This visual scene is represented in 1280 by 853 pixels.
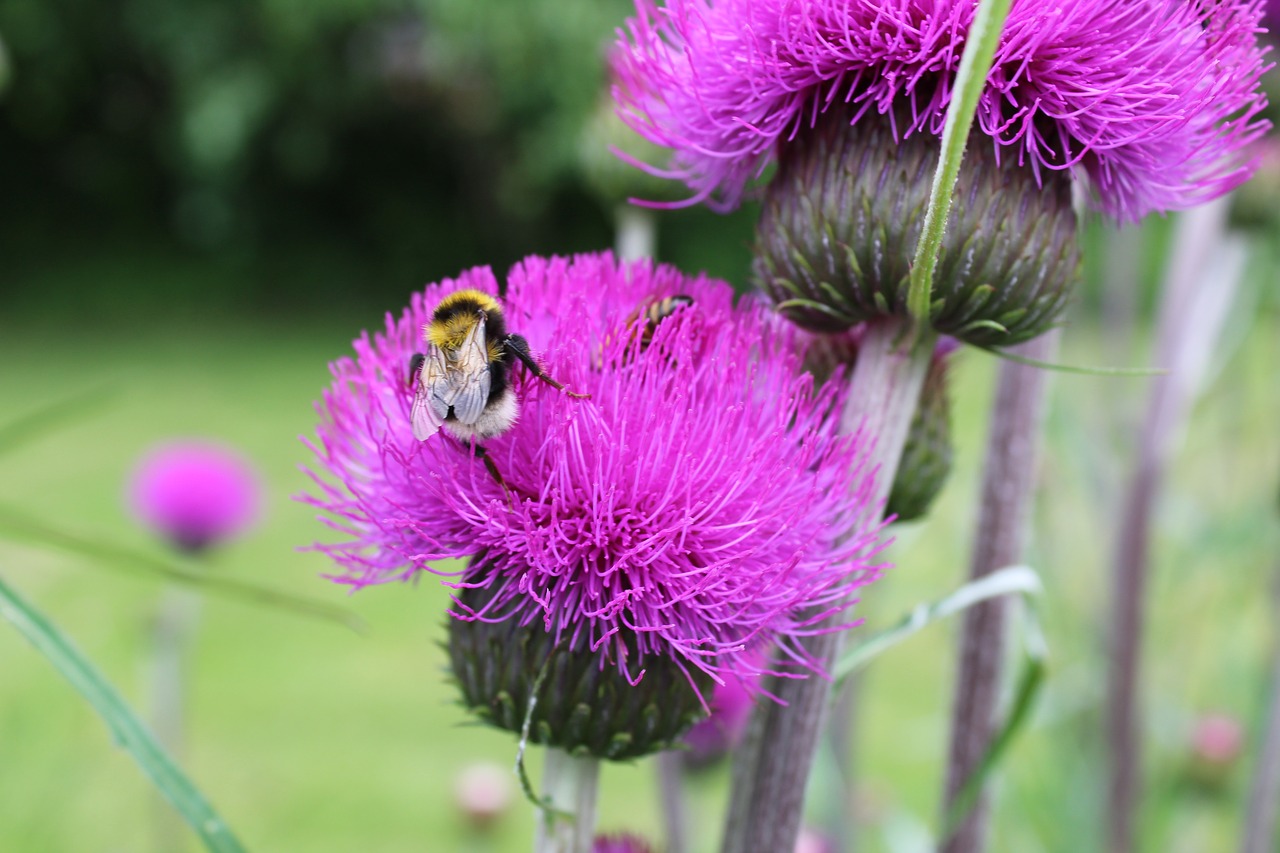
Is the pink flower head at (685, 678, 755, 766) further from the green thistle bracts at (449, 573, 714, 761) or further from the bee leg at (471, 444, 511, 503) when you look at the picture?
the bee leg at (471, 444, 511, 503)

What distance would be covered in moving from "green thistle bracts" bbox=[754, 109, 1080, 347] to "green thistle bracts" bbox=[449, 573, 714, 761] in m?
0.34

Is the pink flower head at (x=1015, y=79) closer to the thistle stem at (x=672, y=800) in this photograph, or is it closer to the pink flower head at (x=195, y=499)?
the thistle stem at (x=672, y=800)

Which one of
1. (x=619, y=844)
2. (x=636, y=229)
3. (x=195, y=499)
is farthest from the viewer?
(x=195, y=499)

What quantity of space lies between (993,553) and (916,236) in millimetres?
648

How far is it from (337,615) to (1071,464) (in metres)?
2.10

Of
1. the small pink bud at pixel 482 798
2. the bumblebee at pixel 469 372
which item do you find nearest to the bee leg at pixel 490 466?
the bumblebee at pixel 469 372

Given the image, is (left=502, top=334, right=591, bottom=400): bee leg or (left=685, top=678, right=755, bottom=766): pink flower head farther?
(left=685, top=678, right=755, bottom=766): pink flower head

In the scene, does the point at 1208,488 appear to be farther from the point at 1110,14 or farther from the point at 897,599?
the point at 1110,14

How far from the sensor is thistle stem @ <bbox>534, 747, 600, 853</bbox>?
1.09m

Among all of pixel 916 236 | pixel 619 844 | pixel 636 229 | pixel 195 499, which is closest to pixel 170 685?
pixel 195 499

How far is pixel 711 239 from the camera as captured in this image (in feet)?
53.2

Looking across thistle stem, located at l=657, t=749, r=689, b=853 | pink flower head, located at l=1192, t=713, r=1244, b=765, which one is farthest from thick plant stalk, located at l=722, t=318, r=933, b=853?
pink flower head, located at l=1192, t=713, r=1244, b=765

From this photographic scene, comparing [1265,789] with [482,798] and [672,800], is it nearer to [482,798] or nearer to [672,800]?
[672,800]

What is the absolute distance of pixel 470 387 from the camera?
100 centimetres
